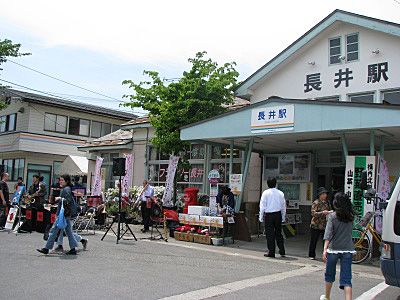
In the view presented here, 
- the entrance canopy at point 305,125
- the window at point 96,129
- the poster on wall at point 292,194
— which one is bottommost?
the poster on wall at point 292,194

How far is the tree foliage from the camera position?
15812 millimetres

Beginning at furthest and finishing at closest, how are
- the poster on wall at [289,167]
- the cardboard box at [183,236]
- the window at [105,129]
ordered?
the window at [105,129]
the poster on wall at [289,167]
the cardboard box at [183,236]

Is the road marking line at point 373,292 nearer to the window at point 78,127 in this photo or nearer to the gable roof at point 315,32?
the gable roof at point 315,32

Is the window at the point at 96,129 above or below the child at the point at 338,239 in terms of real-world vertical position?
above

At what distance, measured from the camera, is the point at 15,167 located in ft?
104

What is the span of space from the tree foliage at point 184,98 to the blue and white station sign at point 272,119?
396 centimetres

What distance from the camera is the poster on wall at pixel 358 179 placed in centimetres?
1057

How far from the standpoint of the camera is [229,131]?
41.5 feet

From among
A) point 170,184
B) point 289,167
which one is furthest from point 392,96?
point 170,184

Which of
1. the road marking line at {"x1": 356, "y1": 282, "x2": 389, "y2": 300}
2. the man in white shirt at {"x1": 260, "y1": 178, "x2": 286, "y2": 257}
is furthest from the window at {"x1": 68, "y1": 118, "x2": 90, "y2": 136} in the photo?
the road marking line at {"x1": 356, "y1": 282, "x2": 389, "y2": 300}

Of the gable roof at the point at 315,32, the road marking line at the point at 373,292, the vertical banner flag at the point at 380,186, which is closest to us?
the road marking line at the point at 373,292

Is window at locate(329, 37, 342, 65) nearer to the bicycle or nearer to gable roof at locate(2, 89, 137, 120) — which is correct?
the bicycle

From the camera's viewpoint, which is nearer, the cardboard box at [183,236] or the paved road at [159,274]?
the paved road at [159,274]

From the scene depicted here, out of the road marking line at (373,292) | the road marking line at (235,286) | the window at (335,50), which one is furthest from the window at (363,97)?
the road marking line at (373,292)
